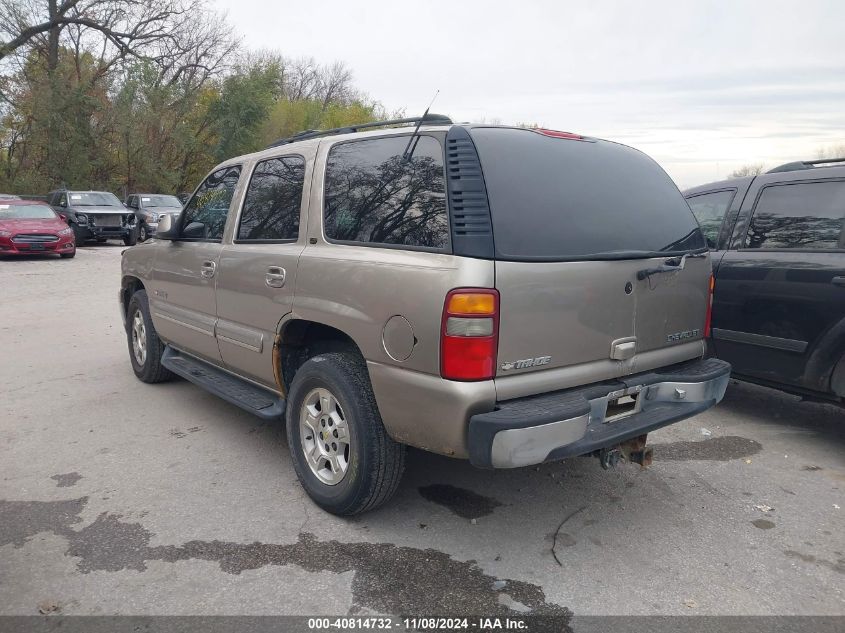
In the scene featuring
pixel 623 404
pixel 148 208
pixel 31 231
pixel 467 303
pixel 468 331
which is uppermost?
pixel 148 208

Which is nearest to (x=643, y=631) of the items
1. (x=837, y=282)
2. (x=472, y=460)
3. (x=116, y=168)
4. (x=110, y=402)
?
(x=472, y=460)

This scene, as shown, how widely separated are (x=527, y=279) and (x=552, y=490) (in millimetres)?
1509

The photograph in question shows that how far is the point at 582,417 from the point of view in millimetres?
2889

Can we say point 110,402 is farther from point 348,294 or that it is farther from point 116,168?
point 116,168

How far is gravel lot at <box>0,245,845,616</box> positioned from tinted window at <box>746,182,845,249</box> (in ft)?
4.50

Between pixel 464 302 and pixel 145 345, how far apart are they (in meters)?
3.97

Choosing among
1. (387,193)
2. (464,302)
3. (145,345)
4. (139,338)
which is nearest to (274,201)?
(387,193)

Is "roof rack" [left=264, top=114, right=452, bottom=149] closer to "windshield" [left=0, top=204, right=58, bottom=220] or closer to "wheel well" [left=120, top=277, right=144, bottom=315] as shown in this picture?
"wheel well" [left=120, top=277, right=144, bottom=315]

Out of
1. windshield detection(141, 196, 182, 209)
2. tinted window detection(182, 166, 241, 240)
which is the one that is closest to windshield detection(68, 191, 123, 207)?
windshield detection(141, 196, 182, 209)

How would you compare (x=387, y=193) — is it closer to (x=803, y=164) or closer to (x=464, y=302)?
(x=464, y=302)

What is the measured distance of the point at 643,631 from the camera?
2.57 metres

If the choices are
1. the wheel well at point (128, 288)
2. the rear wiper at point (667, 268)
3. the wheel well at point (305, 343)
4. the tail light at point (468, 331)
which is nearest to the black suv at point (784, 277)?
the rear wiper at point (667, 268)

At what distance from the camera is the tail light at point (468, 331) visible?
2.76 meters

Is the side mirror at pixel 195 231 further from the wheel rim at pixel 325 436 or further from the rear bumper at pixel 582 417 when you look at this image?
the rear bumper at pixel 582 417
